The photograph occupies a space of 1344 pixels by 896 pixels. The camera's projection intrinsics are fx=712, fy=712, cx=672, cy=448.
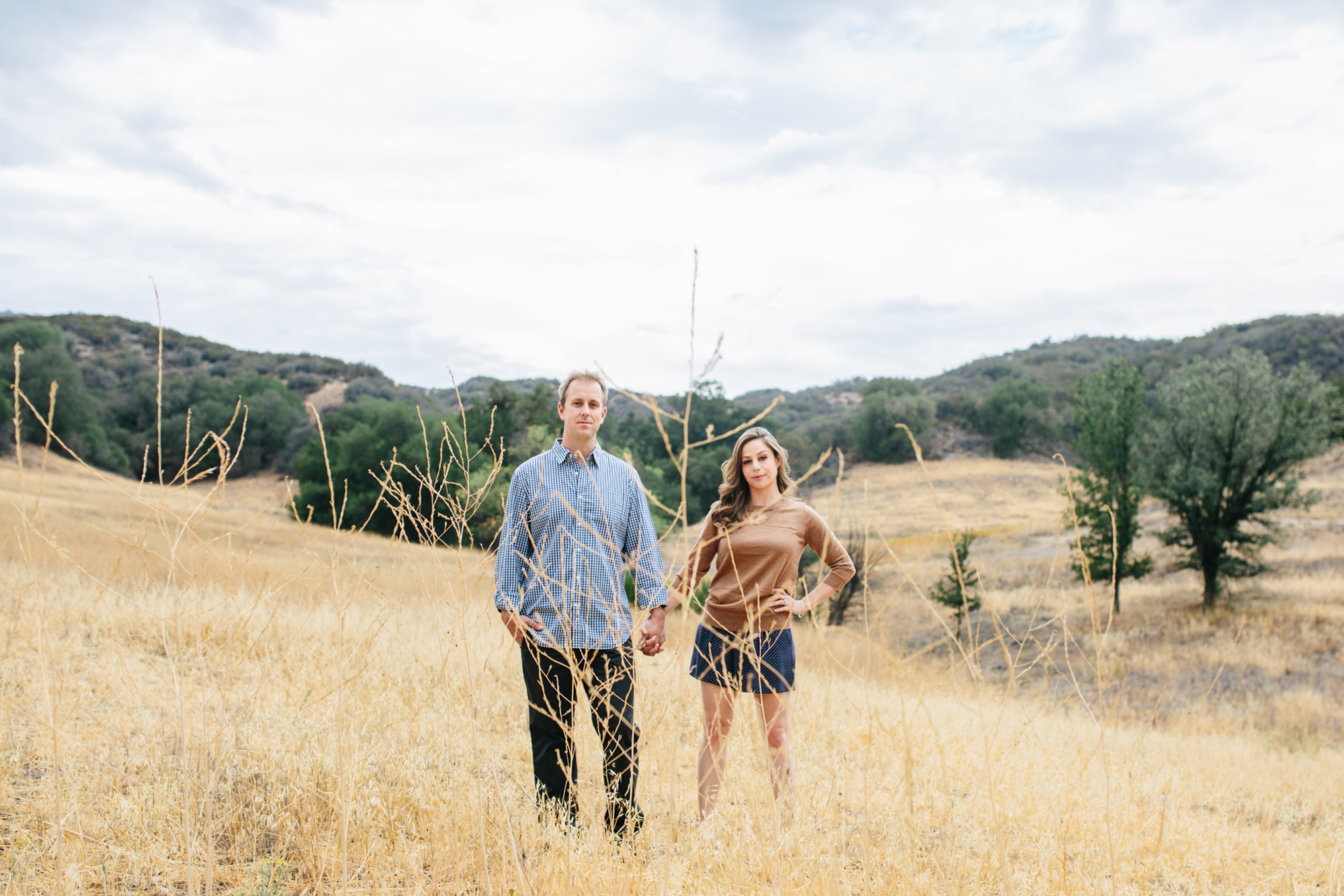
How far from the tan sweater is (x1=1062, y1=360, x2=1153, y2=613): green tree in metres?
18.6

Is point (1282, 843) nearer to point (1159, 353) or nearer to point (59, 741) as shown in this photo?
point (59, 741)

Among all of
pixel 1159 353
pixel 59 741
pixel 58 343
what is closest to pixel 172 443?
pixel 58 343

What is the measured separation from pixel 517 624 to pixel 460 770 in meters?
1.13

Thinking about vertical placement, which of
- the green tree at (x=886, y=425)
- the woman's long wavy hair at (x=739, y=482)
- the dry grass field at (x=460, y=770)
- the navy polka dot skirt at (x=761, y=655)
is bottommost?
the dry grass field at (x=460, y=770)

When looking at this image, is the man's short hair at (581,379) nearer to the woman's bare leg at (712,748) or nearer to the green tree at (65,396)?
the woman's bare leg at (712,748)

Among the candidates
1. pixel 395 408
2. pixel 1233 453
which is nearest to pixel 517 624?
pixel 1233 453

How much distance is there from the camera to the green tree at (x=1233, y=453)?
17.5 m

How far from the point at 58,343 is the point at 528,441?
116 feet

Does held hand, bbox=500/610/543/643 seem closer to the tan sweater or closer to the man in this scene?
the man

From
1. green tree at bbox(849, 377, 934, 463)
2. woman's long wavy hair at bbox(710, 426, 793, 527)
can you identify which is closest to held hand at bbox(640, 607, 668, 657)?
woman's long wavy hair at bbox(710, 426, 793, 527)

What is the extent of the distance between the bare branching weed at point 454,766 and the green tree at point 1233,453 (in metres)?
12.3

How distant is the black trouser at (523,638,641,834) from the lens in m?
2.64

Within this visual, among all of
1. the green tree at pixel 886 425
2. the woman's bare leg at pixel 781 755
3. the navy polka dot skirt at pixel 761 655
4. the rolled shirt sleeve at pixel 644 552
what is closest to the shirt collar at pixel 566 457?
the rolled shirt sleeve at pixel 644 552

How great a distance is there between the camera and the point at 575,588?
9.04 feet
